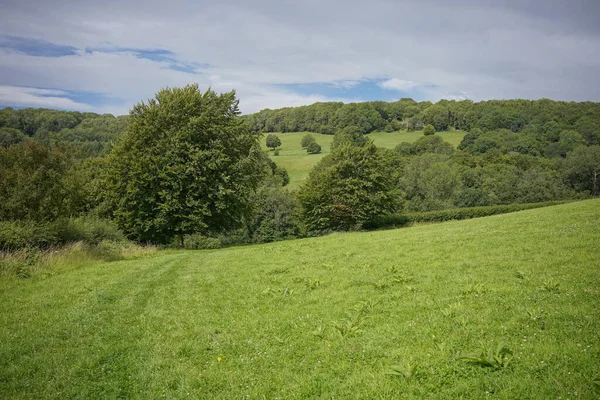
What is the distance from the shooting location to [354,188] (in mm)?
48969

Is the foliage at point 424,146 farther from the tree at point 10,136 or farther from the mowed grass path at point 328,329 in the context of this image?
the mowed grass path at point 328,329

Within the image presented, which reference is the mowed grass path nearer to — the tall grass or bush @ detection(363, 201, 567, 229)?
the tall grass

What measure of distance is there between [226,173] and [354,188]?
70.3 feet

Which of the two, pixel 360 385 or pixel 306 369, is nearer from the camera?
pixel 360 385

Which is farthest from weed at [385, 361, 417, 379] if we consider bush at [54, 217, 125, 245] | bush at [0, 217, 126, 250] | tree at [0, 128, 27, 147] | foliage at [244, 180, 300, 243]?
tree at [0, 128, 27, 147]

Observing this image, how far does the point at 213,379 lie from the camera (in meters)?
7.00

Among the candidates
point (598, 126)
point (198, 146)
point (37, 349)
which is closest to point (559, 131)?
point (598, 126)

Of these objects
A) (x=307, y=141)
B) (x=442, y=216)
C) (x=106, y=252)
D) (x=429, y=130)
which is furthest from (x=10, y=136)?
(x=429, y=130)

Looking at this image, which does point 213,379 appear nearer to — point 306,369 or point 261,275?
point 306,369

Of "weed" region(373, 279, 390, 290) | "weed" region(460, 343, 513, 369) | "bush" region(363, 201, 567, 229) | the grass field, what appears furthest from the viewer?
the grass field

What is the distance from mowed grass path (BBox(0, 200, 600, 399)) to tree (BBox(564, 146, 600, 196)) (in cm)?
9881

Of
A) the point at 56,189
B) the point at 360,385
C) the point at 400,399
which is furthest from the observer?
the point at 56,189

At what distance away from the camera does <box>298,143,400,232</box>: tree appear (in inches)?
1944

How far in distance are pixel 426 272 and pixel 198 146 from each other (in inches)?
979
